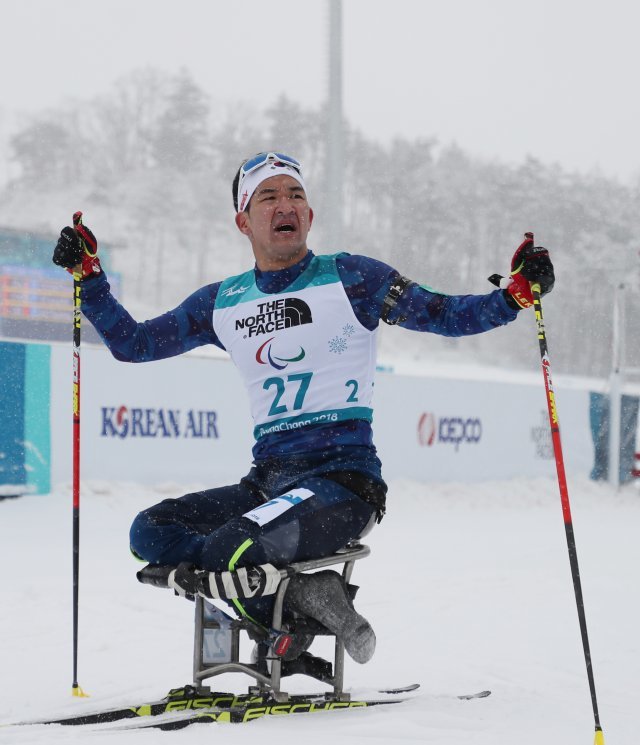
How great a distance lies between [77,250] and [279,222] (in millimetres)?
797

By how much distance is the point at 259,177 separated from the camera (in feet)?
12.8

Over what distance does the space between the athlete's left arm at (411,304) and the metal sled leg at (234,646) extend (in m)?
0.86

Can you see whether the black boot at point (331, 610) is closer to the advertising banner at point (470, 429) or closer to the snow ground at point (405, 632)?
the snow ground at point (405, 632)

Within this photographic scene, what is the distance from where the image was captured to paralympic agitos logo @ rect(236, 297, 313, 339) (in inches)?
146

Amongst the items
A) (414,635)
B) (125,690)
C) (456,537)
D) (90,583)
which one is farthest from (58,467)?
(125,690)

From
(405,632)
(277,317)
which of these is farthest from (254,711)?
(405,632)

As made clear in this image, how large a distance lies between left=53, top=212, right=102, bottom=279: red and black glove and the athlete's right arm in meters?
0.05

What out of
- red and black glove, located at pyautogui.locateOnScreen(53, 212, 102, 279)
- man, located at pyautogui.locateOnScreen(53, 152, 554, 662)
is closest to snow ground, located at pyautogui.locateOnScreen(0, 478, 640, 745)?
man, located at pyautogui.locateOnScreen(53, 152, 554, 662)

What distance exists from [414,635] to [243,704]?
2.12 m

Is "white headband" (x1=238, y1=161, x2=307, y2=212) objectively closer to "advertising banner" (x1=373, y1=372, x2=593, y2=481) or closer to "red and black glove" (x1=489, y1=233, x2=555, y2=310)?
"red and black glove" (x1=489, y1=233, x2=555, y2=310)

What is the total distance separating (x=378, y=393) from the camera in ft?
38.0

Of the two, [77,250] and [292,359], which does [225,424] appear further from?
[292,359]

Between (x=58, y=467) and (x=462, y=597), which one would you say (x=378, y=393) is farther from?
(x=462, y=597)

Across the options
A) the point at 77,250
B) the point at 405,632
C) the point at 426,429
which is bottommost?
the point at 405,632
